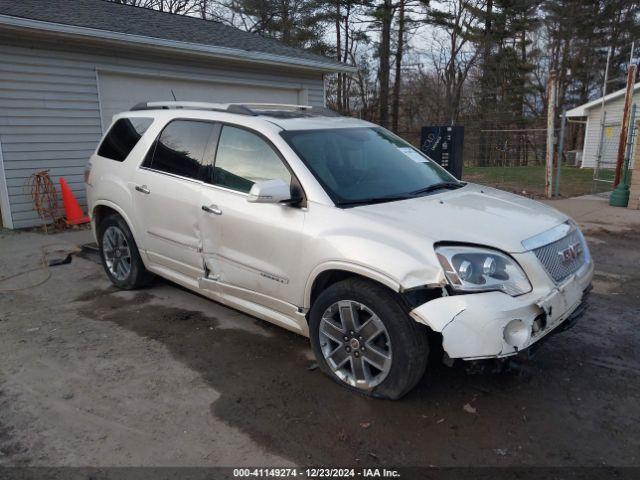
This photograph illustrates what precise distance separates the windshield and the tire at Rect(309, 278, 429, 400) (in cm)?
66

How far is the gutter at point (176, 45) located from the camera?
24.8 ft

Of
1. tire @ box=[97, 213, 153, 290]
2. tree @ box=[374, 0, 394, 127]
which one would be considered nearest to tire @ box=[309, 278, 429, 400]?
tire @ box=[97, 213, 153, 290]

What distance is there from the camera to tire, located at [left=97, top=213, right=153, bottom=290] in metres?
4.95

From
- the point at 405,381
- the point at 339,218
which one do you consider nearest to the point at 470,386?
the point at 405,381

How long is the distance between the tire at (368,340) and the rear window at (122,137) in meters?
2.74

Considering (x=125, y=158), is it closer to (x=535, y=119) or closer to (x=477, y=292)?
(x=477, y=292)

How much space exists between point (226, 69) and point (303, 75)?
2219 millimetres

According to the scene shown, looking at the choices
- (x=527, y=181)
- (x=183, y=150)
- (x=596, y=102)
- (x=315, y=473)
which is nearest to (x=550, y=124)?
(x=527, y=181)

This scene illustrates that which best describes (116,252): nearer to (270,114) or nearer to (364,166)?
(270,114)

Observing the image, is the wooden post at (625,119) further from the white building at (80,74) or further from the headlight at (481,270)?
the headlight at (481,270)

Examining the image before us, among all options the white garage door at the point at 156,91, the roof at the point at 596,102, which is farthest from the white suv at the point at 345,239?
the roof at the point at 596,102

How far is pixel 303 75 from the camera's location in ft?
39.5

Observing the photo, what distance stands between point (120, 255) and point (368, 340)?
10.4ft

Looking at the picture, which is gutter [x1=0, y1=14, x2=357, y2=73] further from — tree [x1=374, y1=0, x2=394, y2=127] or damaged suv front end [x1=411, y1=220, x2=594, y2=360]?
tree [x1=374, y1=0, x2=394, y2=127]
